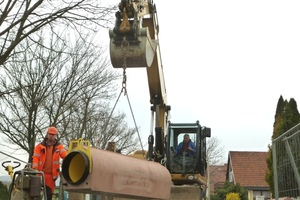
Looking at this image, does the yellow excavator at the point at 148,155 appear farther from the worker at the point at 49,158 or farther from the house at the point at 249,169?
the house at the point at 249,169

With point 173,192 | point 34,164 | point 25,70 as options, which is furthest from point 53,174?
point 25,70

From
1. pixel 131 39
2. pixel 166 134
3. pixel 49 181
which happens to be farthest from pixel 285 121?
pixel 49 181

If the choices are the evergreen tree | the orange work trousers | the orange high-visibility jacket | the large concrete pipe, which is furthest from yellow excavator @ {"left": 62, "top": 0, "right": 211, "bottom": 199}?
the evergreen tree

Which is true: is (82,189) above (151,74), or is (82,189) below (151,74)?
below

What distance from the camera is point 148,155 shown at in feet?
45.4

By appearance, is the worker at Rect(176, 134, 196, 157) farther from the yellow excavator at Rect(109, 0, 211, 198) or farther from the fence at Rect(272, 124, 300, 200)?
the fence at Rect(272, 124, 300, 200)

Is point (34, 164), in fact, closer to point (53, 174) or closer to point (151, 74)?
point (53, 174)

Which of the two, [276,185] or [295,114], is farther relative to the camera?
[295,114]

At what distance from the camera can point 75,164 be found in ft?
20.4

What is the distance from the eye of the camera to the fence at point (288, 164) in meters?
6.68

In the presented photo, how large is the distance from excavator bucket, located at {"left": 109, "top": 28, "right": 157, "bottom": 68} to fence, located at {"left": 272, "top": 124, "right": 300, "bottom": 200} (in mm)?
3149

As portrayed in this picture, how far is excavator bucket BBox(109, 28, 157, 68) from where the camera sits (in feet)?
32.3

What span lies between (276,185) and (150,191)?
5.40ft

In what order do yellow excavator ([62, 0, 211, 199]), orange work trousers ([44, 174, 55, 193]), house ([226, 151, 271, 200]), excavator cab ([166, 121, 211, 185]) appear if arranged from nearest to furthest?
yellow excavator ([62, 0, 211, 199])
orange work trousers ([44, 174, 55, 193])
excavator cab ([166, 121, 211, 185])
house ([226, 151, 271, 200])
